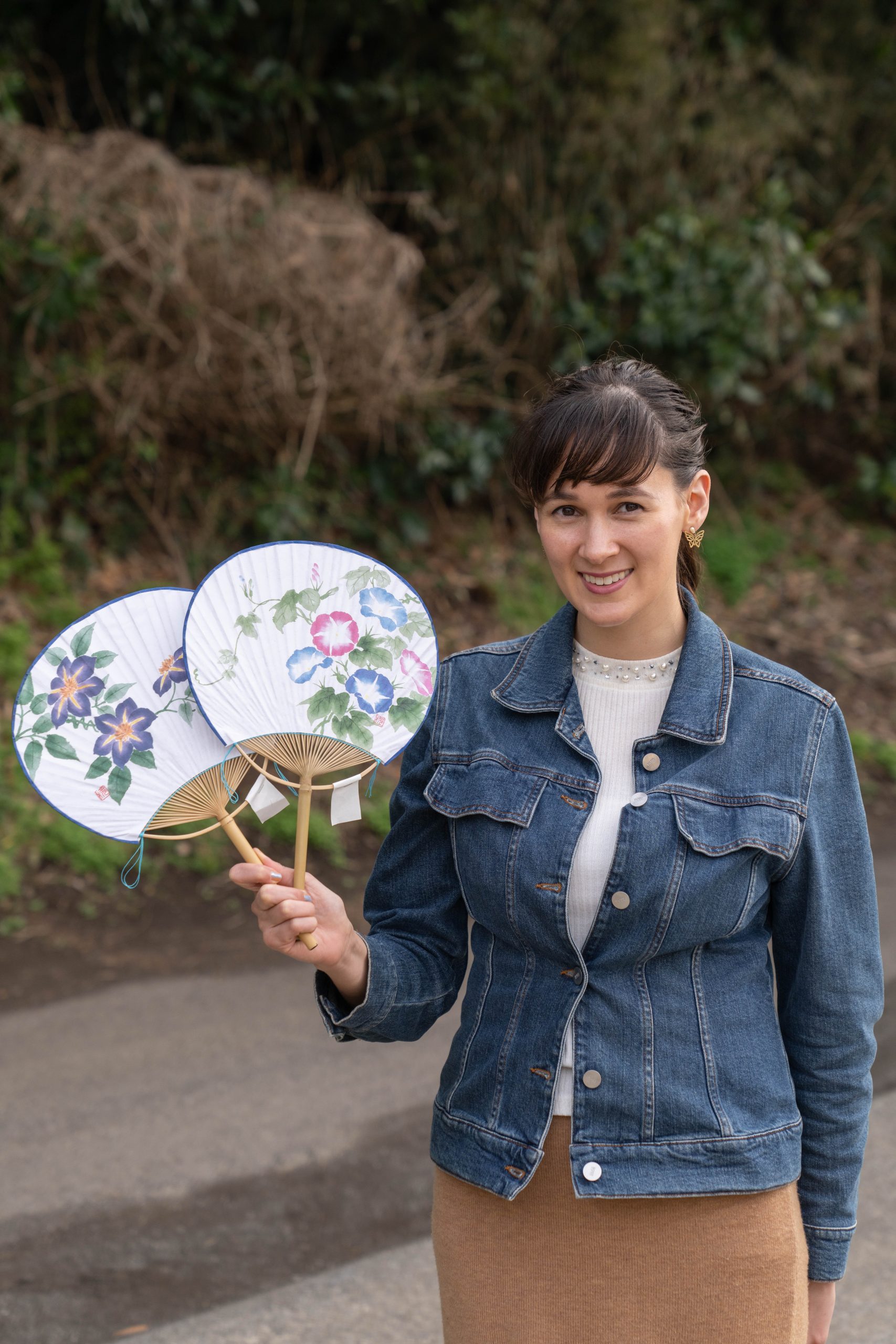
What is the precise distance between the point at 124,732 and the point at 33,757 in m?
0.13

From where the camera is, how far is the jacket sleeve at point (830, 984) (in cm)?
174

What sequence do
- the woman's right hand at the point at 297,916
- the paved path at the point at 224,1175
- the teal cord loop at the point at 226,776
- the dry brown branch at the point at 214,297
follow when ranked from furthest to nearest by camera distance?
1. the dry brown branch at the point at 214,297
2. the paved path at the point at 224,1175
3. the teal cord loop at the point at 226,776
4. the woman's right hand at the point at 297,916

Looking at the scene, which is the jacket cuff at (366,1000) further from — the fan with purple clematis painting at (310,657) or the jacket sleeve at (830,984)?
the jacket sleeve at (830,984)

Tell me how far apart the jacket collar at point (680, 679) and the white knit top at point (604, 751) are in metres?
0.03

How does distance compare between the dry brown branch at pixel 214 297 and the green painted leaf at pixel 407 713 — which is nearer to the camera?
the green painted leaf at pixel 407 713

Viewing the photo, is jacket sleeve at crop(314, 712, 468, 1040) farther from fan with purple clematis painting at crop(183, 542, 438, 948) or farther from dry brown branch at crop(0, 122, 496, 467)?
dry brown branch at crop(0, 122, 496, 467)

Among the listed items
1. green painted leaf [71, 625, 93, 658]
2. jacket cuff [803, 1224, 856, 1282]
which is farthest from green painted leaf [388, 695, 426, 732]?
jacket cuff [803, 1224, 856, 1282]

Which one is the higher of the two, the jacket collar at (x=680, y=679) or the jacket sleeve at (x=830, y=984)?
the jacket collar at (x=680, y=679)

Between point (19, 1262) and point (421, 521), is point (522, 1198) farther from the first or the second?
point (421, 521)

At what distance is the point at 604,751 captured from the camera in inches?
70.9

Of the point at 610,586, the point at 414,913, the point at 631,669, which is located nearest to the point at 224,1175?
the point at 414,913

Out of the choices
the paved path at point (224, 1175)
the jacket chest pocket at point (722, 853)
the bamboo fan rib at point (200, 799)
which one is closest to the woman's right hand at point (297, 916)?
the bamboo fan rib at point (200, 799)

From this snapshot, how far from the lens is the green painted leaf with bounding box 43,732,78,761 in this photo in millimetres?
1738

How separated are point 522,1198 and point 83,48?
7.29 meters
